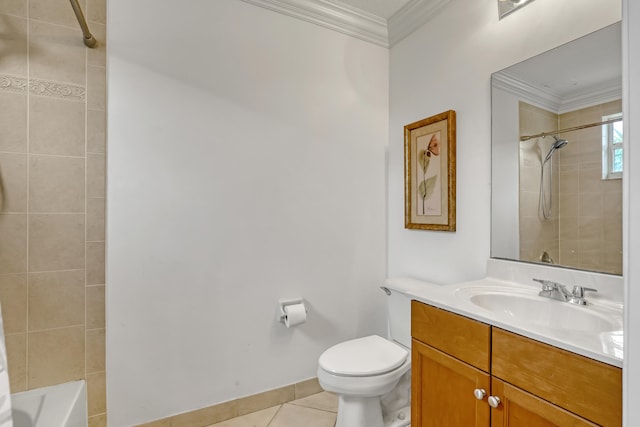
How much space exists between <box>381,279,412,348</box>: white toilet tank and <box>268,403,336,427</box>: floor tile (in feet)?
1.95

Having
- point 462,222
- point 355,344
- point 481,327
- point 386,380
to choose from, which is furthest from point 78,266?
point 462,222

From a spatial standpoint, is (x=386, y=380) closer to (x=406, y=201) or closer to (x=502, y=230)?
(x=502, y=230)

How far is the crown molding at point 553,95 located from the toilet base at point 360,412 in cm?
163

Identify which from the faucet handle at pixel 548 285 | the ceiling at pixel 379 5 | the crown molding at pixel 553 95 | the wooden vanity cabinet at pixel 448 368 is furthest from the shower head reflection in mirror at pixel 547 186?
the ceiling at pixel 379 5

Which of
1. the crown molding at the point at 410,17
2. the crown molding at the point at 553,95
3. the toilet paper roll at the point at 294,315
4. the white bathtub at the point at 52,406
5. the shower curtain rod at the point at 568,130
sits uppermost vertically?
the crown molding at the point at 410,17

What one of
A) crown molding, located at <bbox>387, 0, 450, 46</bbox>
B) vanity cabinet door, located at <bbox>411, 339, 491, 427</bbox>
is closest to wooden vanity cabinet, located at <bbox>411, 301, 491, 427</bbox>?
vanity cabinet door, located at <bbox>411, 339, 491, 427</bbox>

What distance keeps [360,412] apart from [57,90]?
2.19 meters

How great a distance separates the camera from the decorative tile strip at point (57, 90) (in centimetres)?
150

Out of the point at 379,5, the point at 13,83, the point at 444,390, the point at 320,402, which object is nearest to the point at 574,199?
the point at 444,390

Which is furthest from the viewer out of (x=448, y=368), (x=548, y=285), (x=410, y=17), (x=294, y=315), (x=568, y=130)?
(x=410, y=17)

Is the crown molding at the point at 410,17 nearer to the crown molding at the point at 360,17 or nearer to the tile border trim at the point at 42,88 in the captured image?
the crown molding at the point at 360,17

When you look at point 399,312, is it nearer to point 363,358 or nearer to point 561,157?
point 363,358

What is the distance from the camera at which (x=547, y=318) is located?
1.20m

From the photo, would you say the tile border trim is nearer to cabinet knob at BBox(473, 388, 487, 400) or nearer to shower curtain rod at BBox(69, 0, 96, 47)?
shower curtain rod at BBox(69, 0, 96, 47)
